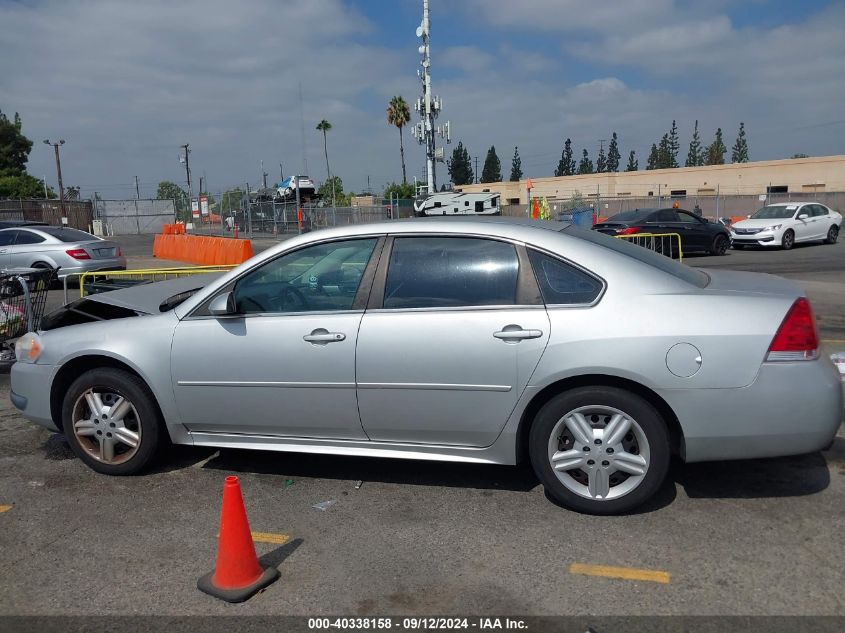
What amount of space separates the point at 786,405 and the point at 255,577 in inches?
105

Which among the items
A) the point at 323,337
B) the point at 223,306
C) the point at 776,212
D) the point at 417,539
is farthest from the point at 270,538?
the point at 776,212

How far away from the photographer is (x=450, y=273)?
4051 millimetres

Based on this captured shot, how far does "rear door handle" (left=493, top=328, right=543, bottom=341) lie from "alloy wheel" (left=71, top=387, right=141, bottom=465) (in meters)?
2.33

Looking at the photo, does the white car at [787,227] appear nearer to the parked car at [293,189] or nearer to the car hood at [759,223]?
the car hood at [759,223]

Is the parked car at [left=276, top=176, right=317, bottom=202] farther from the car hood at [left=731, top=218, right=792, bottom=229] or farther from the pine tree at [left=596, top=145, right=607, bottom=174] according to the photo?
the pine tree at [left=596, top=145, right=607, bottom=174]

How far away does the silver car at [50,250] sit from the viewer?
15.4 m

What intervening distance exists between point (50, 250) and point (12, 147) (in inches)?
2347

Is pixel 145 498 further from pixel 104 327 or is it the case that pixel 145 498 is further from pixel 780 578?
pixel 780 578

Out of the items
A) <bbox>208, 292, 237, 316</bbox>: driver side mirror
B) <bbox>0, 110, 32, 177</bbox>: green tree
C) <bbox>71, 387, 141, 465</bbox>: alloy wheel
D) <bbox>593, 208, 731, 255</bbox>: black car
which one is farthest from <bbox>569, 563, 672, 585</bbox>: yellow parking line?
<bbox>0, 110, 32, 177</bbox>: green tree

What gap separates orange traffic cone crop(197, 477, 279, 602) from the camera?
3201 mm

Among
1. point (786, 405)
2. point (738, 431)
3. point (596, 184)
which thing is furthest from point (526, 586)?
point (596, 184)

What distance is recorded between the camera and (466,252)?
13.4 ft

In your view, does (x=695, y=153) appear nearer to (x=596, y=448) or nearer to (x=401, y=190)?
Result: (x=401, y=190)

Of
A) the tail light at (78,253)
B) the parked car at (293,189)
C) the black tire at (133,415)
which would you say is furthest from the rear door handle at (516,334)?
the parked car at (293,189)
